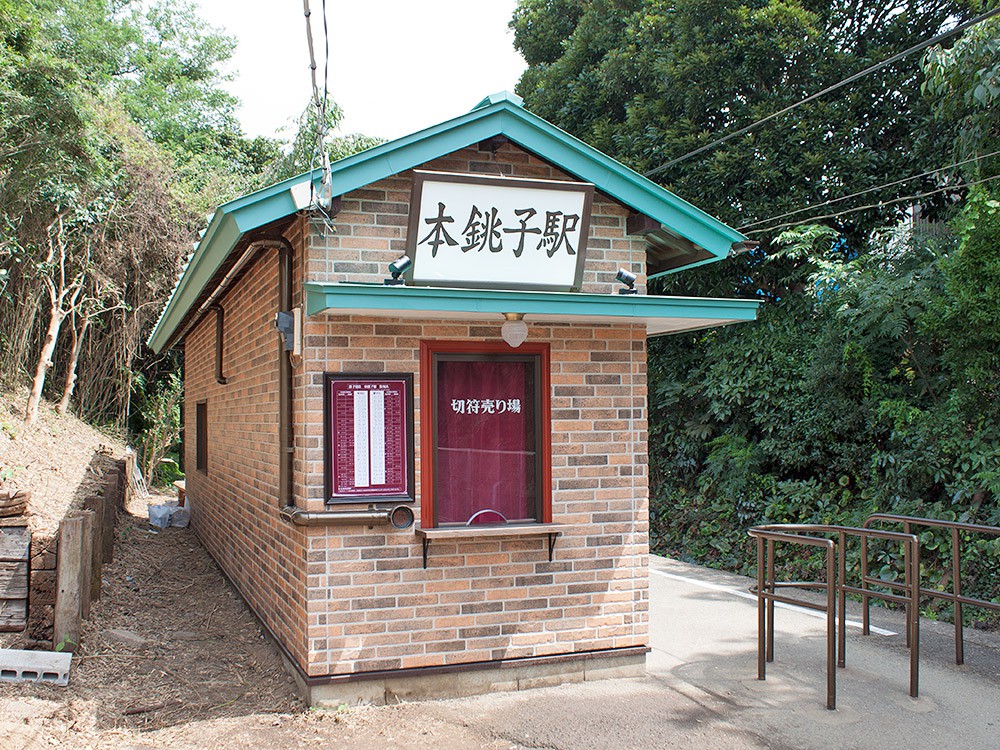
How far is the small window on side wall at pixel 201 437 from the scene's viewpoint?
39.1 ft

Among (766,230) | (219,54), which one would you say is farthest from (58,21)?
(766,230)

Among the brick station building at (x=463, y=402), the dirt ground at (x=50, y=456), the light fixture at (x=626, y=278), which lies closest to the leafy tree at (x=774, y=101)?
the brick station building at (x=463, y=402)

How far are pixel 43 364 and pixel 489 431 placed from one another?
39.5 feet

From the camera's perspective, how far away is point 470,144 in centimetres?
586

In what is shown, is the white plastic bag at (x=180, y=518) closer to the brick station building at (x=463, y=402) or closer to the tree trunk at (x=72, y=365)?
the tree trunk at (x=72, y=365)

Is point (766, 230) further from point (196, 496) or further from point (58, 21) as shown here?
point (58, 21)

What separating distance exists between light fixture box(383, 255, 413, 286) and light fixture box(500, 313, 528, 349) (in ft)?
2.37

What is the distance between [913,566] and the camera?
237 inches

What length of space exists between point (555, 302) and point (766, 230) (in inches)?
294

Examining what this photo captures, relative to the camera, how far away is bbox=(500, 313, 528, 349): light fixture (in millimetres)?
5793

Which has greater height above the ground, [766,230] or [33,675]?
[766,230]

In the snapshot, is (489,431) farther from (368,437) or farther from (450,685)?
(450,685)

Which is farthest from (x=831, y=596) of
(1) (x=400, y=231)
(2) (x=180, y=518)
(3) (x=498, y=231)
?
(2) (x=180, y=518)

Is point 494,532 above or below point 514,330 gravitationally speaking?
below
